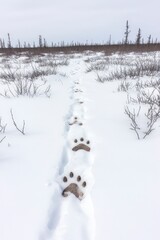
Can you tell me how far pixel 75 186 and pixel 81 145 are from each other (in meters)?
0.62

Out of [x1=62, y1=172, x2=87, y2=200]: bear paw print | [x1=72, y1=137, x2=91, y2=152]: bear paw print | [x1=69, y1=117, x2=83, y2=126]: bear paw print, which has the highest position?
[x1=62, y1=172, x2=87, y2=200]: bear paw print

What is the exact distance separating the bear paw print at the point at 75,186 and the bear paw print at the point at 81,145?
18.1 inches

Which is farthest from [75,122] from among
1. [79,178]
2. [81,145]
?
[79,178]

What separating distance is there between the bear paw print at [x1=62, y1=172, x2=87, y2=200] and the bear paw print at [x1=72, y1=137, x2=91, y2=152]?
46 cm

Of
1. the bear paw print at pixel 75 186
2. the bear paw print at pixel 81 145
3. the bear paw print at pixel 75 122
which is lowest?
the bear paw print at pixel 75 122

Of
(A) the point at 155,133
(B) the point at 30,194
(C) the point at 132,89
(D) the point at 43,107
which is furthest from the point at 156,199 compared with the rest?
(C) the point at 132,89

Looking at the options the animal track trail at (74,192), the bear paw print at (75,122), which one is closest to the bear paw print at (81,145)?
the animal track trail at (74,192)

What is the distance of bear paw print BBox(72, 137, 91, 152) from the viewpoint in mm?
2076

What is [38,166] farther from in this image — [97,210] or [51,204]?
[97,210]

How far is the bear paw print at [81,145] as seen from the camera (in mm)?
2076

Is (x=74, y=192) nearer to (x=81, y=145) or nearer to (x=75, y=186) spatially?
(x=75, y=186)

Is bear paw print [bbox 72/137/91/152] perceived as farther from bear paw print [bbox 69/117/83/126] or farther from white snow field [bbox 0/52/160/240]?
bear paw print [bbox 69/117/83/126]

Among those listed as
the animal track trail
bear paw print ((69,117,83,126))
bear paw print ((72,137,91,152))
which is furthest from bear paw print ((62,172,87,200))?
bear paw print ((69,117,83,126))

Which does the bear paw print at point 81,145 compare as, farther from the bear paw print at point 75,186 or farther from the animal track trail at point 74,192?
the bear paw print at point 75,186
